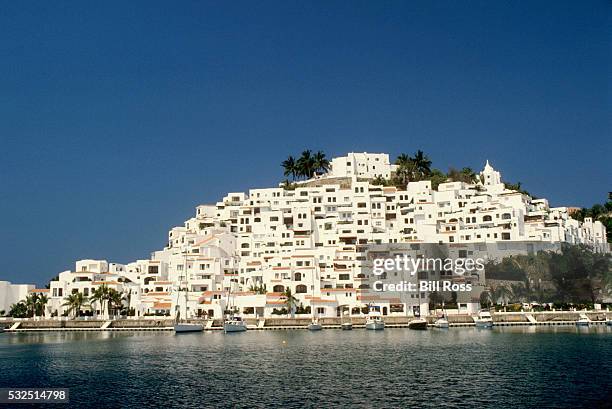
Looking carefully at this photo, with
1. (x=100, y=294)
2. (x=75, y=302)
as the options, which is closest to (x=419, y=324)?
(x=100, y=294)

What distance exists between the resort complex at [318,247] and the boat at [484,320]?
390cm

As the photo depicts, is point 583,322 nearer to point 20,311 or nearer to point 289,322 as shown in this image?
point 289,322

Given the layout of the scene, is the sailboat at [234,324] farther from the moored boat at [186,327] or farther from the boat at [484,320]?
the boat at [484,320]

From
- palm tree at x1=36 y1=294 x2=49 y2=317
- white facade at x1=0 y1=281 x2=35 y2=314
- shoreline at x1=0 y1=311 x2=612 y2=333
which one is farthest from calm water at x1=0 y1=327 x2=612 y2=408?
white facade at x1=0 y1=281 x2=35 y2=314

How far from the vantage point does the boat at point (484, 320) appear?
84062mm

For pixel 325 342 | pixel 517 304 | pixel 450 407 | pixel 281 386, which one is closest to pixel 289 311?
pixel 325 342

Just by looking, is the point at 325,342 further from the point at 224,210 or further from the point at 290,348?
the point at 224,210

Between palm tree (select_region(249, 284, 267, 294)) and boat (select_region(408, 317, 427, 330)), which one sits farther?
palm tree (select_region(249, 284, 267, 294))

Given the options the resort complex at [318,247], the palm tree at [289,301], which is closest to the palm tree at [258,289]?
the resort complex at [318,247]

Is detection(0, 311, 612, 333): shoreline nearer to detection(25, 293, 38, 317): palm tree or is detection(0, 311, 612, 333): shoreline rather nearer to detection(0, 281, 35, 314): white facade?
detection(25, 293, 38, 317): palm tree

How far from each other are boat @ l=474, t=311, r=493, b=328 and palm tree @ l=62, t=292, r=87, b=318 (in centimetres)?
5528

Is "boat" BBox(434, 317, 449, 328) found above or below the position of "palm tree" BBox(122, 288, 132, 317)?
below

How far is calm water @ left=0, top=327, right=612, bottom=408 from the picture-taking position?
35.8m

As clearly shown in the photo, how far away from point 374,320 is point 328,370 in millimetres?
40602
